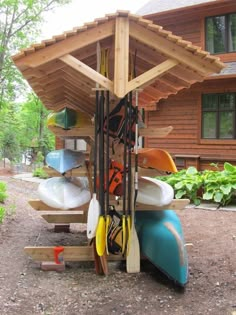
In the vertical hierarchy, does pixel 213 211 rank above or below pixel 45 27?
below

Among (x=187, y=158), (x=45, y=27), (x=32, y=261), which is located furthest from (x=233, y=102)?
(x=45, y=27)

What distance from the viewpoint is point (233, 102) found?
40.8ft

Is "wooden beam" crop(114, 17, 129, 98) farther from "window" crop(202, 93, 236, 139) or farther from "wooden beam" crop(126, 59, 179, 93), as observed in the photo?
"window" crop(202, 93, 236, 139)

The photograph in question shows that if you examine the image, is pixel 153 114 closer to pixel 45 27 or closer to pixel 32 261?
pixel 32 261

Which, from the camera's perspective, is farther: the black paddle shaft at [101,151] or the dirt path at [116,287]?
the black paddle shaft at [101,151]

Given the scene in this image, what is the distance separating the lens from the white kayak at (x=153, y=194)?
5.15 meters

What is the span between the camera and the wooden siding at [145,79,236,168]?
1230 cm

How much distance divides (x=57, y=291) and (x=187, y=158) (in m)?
9.10

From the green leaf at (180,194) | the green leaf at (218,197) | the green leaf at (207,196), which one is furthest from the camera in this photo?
the green leaf at (180,194)

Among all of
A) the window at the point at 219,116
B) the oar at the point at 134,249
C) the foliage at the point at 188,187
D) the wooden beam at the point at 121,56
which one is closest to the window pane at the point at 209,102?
the window at the point at 219,116

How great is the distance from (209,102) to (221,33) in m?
2.18

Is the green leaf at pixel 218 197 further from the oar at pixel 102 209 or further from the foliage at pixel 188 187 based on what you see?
the oar at pixel 102 209

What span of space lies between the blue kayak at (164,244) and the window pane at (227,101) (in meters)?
7.93

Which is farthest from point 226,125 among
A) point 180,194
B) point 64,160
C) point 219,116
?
point 64,160
